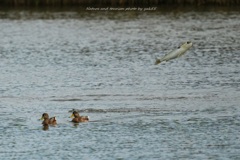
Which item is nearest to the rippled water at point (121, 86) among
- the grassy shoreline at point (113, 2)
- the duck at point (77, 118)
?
the duck at point (77, 118)

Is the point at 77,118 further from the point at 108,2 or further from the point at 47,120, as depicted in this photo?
the point at 108,2

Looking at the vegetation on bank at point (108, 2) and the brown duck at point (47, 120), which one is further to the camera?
the vegetation on bank at point (108, 2)

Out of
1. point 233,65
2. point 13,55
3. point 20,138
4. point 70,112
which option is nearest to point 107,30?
point 13,55

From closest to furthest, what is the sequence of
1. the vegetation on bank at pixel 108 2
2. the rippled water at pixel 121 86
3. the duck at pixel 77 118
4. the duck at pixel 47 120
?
the rippled water at pixel 121 86 → the duck at pixel 47 120 → the duck at pixel 77 118 → the vegetation on bank at pixel 108 2

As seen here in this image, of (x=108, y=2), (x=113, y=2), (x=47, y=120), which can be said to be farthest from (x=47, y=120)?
(x=108, y=2)

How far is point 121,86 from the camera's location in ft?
96.6

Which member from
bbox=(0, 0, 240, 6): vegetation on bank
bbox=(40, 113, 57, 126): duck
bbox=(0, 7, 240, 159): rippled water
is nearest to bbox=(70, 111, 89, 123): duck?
bbox=(0, 7, 240, 159): rippled water

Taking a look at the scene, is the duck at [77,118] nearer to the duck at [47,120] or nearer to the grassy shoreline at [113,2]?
the duck at [47,120]

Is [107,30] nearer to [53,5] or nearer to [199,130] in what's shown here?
[53,5]

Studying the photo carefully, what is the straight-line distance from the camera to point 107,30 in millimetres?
44906

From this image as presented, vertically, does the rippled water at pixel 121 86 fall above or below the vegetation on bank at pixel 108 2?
below

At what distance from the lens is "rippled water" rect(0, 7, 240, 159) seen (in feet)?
71.2

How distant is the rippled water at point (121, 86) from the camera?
21.7m

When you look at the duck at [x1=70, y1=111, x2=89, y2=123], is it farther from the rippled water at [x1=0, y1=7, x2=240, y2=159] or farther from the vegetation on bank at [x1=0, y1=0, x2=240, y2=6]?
the vegetation on bank at [x1=0, y1=0, x2=240, y2=6]
